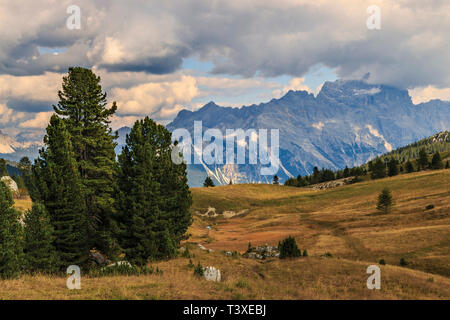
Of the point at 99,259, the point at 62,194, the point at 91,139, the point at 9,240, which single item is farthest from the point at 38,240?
the point at 91,139

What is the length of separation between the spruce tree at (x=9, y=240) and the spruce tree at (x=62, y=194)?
3158 mm

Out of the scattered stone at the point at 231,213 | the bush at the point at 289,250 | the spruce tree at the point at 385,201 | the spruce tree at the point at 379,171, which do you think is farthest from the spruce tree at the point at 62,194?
the spruce tree at the point at 379,171

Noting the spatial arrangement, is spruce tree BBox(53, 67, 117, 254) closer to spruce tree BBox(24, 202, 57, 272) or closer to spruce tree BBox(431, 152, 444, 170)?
spruce tree BBox(24, 202, 57, 272)

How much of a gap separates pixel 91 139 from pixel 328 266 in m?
28.1

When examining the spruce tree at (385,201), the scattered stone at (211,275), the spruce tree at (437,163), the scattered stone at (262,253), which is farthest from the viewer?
the spruce tree at (437,163)

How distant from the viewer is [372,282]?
798 inches

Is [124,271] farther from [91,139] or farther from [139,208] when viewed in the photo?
[91,139]

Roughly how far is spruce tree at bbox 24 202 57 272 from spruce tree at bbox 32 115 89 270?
1.72m

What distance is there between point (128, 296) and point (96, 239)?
1806 centimetres

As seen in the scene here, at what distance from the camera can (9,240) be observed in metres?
21.2

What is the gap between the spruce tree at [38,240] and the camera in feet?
75.9

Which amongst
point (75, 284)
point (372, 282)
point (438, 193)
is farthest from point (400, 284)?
point (438, 193)

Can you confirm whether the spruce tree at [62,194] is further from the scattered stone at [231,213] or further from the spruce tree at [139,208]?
the scattered stone at [231,213]
